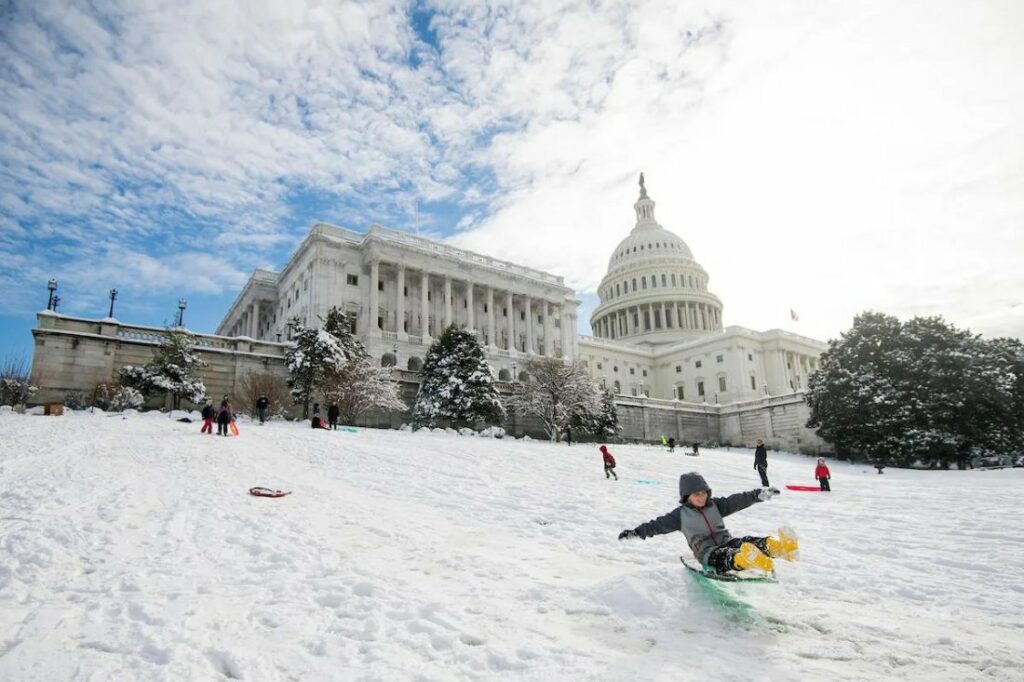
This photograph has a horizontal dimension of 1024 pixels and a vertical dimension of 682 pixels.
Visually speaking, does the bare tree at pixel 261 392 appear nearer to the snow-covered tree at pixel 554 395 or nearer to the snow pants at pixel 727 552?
the snow-covered tree at pixel 554 395

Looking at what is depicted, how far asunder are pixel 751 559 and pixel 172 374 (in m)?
30.8

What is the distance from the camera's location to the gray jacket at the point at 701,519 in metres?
5.83

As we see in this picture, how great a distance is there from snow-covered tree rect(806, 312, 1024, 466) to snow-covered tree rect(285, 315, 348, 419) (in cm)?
3253

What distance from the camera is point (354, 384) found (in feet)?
109

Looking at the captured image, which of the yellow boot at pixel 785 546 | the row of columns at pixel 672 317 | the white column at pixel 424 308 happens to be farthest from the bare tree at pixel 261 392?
the row of columns at pixel 672 317

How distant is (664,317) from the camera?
313 feet

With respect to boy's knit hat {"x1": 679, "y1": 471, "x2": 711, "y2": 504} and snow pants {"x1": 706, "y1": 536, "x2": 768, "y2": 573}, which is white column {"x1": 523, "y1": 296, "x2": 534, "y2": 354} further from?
snow pants {"x1": 706, "y1": 536, "x2": 768, "y2": 573}

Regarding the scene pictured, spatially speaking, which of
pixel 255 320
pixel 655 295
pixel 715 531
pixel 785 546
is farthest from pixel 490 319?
pixel 785 546

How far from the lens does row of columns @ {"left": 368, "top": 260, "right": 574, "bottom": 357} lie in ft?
169

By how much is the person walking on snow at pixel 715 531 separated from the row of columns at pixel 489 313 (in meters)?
45.1

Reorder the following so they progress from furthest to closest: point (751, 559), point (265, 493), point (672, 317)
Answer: point (672, 317) < point (265, 493) < point (751, 559)

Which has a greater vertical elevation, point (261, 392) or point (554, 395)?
point (554, 395)

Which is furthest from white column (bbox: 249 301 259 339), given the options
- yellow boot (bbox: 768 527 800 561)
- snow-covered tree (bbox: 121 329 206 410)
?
yellow boot (bbox: 768 527 800 561)

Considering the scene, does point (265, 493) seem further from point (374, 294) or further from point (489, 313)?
point (489, 313)
